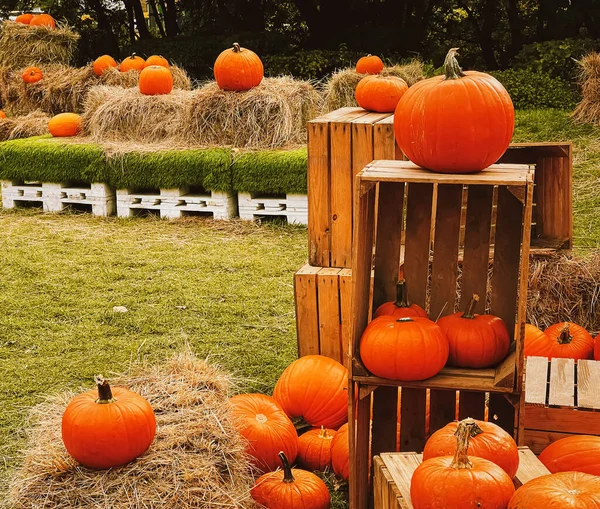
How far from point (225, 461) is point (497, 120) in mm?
1633

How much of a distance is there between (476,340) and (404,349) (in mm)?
323

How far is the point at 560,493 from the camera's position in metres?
2.02

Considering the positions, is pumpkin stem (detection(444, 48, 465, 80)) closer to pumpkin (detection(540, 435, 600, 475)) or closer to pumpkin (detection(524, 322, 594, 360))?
pumpkin (detection(540, 435, 600, 475))

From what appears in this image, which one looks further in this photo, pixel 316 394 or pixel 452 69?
pixel 316 394

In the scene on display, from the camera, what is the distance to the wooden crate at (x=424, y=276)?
3.02 metres

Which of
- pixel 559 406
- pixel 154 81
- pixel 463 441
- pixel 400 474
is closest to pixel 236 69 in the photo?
pixel 154 81

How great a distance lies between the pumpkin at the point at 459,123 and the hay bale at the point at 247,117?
580cm

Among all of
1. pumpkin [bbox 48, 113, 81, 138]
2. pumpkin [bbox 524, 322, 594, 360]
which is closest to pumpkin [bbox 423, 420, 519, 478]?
pumpkin [bbox 524, 322, 594, 360]

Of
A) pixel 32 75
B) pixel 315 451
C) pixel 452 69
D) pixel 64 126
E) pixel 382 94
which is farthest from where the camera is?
pixel 32 75

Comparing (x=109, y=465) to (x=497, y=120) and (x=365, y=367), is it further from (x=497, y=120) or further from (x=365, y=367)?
(x=497, y=120)

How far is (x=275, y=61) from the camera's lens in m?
15.1

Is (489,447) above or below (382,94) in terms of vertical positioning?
below

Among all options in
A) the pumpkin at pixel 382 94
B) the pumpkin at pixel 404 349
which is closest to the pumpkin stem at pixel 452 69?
the pumpkin at pixel 404 349

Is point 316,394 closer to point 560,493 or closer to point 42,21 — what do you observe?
point 560,493
